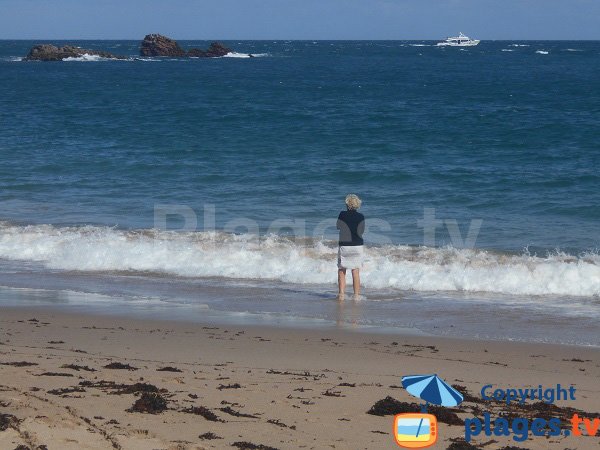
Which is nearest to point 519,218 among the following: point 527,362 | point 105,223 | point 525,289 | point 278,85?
point 525,289

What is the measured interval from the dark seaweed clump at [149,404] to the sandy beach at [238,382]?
13 millimetres

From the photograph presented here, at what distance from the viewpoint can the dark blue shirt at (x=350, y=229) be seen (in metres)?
11.0

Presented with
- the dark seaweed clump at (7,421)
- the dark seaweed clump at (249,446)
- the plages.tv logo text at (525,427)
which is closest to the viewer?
the dark seaweed clump at (249,446)

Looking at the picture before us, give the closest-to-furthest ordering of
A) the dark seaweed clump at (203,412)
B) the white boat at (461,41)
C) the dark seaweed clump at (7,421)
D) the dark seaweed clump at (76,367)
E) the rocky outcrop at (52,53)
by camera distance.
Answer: the dark seaweed clump at (7,421) → the dark seaweed clump at (203,412) → the dark seaweed clump at (76,367) → the rocky outcrop at (52,53) → the white boat at (461,41)

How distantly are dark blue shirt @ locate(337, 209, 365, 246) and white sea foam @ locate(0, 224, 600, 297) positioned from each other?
104 cm

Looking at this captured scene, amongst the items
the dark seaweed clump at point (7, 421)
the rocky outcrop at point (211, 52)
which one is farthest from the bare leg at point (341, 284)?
the rocky outcrop at point (211, 52)

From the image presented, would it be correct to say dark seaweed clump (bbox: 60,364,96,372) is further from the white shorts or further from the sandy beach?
the white shorts

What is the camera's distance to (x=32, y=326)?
8.98m

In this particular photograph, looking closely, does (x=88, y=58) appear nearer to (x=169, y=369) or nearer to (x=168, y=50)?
(x=168, y=50)

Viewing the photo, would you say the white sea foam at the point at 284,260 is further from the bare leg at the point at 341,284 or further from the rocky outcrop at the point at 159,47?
the rocky outcrop at the point at 159,47

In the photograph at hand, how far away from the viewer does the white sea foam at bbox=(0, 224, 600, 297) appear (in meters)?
11.7

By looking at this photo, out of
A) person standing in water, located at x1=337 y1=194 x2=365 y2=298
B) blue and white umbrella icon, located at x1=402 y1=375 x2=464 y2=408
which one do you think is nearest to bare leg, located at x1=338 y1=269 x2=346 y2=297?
person standing in water, located at x1=337 y1=194 x2=365 y2=298

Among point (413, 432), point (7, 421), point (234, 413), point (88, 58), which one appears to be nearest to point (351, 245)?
point (234, 413)

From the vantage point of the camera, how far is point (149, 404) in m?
5.82
